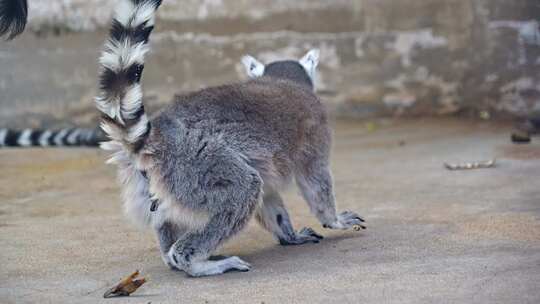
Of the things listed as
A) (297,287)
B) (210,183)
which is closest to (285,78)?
(210,183)

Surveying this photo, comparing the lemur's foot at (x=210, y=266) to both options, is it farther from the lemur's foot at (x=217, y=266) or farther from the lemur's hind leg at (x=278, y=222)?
the lemur's hind leg at (x=278, y=222)

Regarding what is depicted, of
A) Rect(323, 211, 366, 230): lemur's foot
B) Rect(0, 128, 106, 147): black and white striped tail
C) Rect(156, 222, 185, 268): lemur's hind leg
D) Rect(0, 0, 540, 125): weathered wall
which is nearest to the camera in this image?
Rect(156, 222, 185, 268): lemur's hind leg

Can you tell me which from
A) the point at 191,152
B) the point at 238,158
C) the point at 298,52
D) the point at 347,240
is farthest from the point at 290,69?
the point at 298,52

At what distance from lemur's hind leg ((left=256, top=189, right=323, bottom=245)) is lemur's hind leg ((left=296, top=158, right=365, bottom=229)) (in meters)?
0.16

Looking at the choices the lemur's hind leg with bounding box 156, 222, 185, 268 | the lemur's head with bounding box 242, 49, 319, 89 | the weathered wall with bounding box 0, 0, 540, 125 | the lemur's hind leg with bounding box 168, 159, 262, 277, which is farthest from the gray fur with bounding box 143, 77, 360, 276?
the weathered wall with bounding box 0, 0, 540, 125

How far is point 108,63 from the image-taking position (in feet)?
15.2

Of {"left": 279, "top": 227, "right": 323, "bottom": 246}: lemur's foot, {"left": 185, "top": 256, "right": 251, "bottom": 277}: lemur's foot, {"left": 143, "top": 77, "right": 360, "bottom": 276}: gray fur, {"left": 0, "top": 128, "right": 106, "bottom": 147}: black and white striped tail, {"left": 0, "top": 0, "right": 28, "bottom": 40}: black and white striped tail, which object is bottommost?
{"left": 0, "top": 128, "right": 106, "bottom": 147}: black and white striped tail

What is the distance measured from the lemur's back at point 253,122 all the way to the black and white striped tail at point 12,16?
87cm

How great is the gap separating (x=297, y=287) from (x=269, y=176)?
968 mm

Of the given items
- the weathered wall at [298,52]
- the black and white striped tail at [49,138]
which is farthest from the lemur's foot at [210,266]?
the weathered wall at [298,52]

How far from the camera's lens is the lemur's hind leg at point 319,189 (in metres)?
5.70

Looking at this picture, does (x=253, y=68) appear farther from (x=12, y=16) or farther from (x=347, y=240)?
(x=12, y=16)

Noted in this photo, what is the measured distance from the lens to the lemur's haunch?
464 cm

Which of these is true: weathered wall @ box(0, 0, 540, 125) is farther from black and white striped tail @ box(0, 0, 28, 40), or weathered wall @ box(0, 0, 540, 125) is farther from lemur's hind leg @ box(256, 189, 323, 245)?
black and white striped tail @ box(0, 0, 28, 40)
